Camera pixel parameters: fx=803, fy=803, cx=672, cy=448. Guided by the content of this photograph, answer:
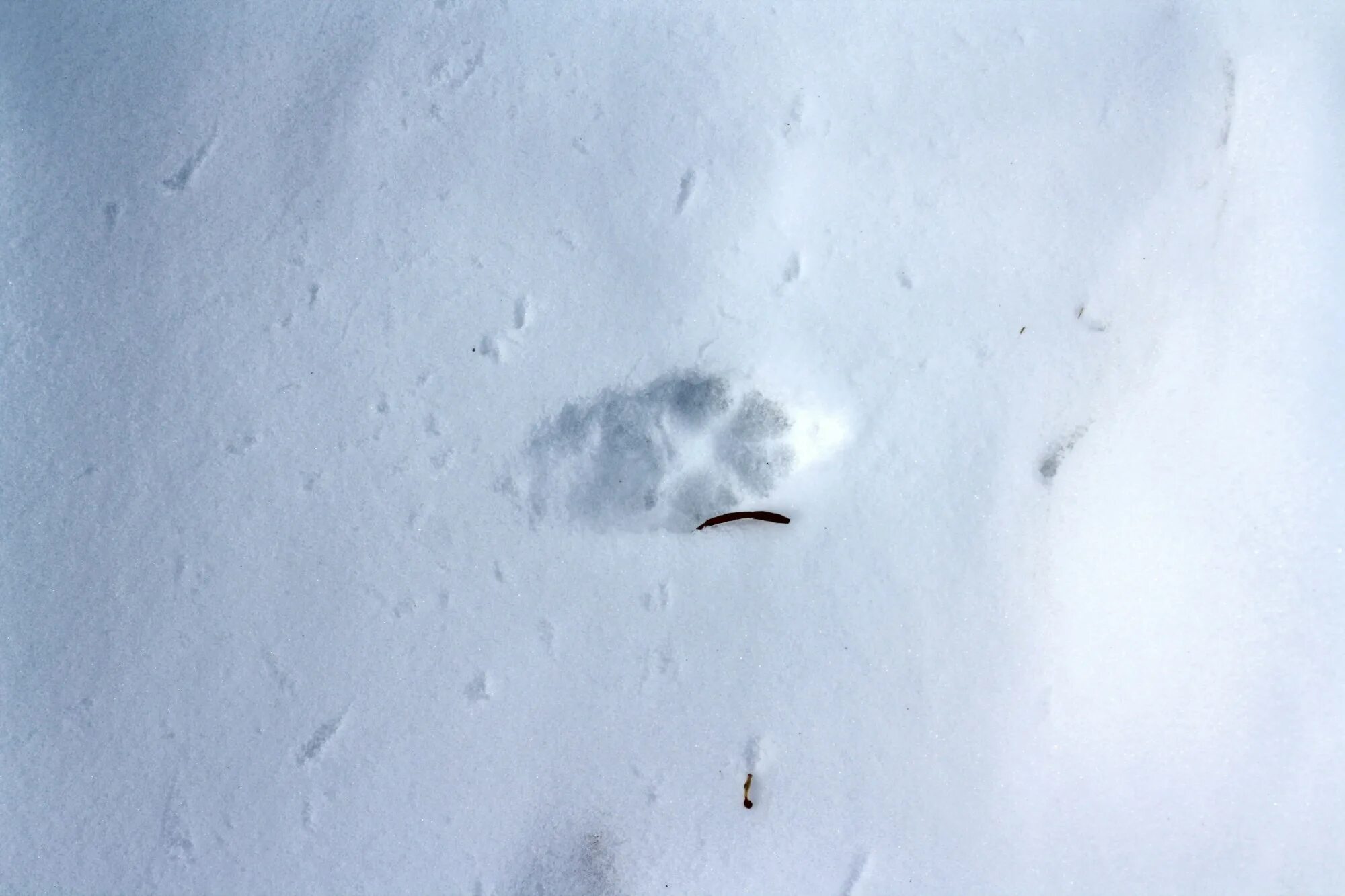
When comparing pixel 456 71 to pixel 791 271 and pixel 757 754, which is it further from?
pixel 757 754

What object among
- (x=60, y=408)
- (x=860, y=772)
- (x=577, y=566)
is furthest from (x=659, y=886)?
(x=60, y=408)

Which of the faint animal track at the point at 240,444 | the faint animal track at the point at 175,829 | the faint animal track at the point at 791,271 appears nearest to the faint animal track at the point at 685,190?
the faint animal track at the point at 791,271

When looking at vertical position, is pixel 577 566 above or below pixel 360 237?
below

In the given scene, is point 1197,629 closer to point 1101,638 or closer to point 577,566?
point 1101,638

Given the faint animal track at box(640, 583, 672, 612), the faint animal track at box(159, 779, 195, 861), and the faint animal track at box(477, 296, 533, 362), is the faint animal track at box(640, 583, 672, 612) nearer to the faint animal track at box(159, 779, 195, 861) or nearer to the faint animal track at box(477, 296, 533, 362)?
the faint animal track at box(477, 296, 533, 362)

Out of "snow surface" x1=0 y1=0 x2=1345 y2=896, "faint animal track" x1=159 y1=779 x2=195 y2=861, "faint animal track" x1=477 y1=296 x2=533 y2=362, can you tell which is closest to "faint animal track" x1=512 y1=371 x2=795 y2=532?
"snow surface" x1=0 y1=0 x2=1345 y2=896
